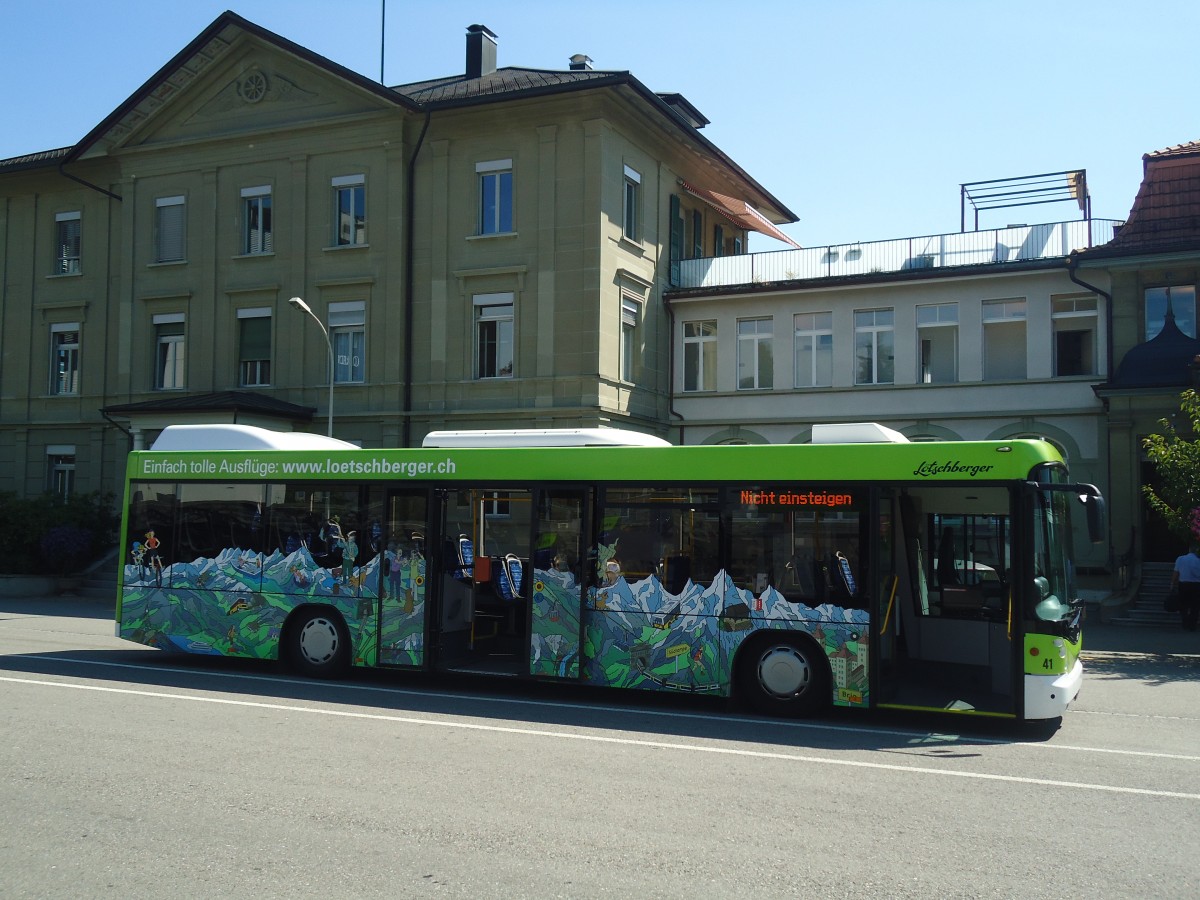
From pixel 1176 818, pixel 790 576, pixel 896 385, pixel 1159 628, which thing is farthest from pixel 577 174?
pixel 1176 818

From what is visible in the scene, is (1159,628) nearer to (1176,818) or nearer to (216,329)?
(1176,818)

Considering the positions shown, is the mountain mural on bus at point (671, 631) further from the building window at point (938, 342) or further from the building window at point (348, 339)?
the building window at point (348, 339)

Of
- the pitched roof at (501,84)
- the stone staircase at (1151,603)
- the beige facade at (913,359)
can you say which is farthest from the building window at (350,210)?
the stone staircase at (1151,603)

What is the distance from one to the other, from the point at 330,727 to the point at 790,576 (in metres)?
4.66

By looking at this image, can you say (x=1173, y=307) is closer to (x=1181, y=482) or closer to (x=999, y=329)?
(x=999, y=329)

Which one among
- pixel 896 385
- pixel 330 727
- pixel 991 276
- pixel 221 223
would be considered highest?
pixel 221 223

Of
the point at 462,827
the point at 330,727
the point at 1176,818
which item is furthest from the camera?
the point at 330,727

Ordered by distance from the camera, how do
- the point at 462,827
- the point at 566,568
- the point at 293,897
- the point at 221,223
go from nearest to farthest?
the point at 293,897 → the point at 462,827 → the point at 566,568 → the point at 221,223

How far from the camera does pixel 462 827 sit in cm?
689

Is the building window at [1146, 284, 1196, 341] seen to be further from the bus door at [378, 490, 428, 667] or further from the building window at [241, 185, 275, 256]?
the building window at [241, 185, 275, 256]

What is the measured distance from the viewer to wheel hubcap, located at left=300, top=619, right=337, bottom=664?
13.6 meters

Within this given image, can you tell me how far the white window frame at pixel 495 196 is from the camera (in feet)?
94.0

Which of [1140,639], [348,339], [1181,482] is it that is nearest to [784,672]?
[1181,482]

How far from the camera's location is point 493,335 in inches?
1131
